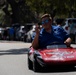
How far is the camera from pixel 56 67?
1178 centimetres

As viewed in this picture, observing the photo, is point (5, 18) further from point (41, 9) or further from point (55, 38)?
point (55, 38)

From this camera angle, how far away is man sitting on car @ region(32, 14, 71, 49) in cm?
1216

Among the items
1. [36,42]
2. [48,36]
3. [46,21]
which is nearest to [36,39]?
[36,42]

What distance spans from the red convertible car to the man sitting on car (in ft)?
0.68

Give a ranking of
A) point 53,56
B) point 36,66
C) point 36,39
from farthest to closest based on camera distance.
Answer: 1. point 36,39
2. point 36,66
3. point 53,56

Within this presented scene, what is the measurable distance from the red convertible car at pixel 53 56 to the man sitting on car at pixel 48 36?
207 mm

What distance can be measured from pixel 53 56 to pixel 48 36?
3.34 feet

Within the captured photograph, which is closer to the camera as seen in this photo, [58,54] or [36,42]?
[58,54]

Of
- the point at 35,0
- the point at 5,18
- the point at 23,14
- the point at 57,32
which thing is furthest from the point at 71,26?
the point at 5,18

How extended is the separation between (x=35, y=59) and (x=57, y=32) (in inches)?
49.5

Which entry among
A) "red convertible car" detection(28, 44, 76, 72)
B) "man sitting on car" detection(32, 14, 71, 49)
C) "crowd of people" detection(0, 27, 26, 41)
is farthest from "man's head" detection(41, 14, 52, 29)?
"crowd of people" detection(0, 27, 26, 41)

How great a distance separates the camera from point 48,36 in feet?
40.6

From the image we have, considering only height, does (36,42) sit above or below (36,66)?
above

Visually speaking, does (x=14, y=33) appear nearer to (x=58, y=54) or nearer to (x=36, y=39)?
(x=36, y=39)
